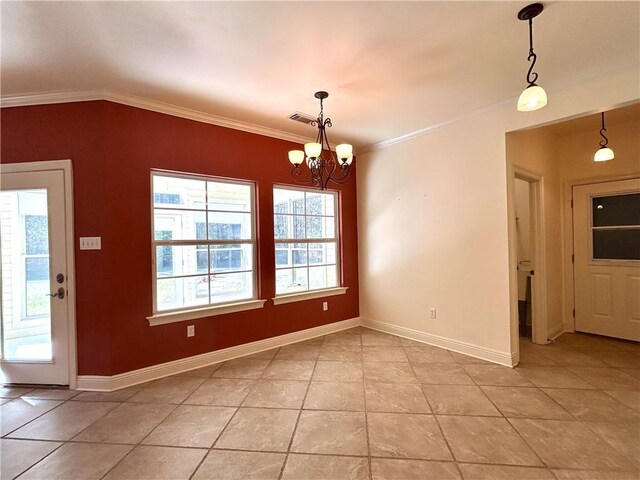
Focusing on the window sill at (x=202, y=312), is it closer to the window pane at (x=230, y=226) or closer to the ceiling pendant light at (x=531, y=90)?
the window pane at (x=230, y=226)

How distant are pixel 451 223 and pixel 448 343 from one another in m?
1.44

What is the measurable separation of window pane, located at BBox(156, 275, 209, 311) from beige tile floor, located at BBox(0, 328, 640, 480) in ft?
2.33

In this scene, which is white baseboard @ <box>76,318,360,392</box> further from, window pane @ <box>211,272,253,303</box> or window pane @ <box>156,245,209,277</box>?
window pane @ <box>156,245,209,277</box>

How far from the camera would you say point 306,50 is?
6.76 ft

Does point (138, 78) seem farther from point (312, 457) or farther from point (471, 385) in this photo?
point (471, 385)

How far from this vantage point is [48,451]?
185 cm

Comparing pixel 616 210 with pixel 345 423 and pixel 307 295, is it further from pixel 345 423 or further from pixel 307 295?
pixel 345 423

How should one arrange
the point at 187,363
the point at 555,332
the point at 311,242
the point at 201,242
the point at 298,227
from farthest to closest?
the point at 311,242 → the point at 298,227 → the point at 555,332 → the point at 201,242 → the point at 187,363

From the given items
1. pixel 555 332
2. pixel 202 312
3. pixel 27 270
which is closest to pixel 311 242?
pixel 202 312

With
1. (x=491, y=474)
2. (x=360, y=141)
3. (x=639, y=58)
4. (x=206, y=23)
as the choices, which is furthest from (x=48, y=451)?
(x=639, y=58)

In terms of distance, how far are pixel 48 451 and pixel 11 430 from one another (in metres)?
0.52

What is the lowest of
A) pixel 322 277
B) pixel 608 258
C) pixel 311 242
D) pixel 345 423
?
pixel 345 423

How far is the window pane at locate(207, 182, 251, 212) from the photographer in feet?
10.8

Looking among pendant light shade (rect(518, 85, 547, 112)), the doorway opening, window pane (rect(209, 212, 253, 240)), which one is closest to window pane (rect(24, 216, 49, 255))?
window pane (rect(209, 212, 253, 240))
